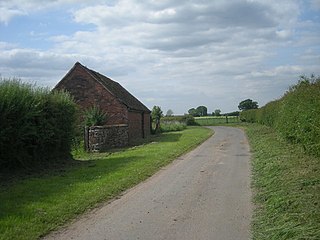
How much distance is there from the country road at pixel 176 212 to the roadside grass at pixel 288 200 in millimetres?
311

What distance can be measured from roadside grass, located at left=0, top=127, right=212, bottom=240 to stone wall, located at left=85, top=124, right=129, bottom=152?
8.13 metres

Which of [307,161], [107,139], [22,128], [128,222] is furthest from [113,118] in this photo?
[128,222]

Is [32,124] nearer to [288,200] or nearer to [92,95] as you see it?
[288,200]

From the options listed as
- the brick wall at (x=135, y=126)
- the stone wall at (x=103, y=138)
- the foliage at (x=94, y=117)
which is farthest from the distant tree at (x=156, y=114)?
the stone wall at (x=103, y=138)

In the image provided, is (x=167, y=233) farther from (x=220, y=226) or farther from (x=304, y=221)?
(x=304, y=221)

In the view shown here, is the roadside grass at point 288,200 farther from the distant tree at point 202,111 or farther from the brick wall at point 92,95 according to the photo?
the distant tree at point 202,111

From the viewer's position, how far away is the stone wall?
25391 millimetres

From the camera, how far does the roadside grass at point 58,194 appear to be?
7867 mm

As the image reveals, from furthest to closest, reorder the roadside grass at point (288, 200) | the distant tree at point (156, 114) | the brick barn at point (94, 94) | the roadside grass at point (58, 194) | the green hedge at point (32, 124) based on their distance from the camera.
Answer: the distant tree at point (156, 114)
the brick barn at point (94, 94)
the green hedge at point (32, 124)
the roadside grass at point (58, 194)
the roadside grass at point (288, 200)

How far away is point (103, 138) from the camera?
2606cm

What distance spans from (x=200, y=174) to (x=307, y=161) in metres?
3.62

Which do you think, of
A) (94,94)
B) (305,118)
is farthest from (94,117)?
(305,118)

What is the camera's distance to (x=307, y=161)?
13.7 meters

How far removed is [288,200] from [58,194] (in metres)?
5.79
